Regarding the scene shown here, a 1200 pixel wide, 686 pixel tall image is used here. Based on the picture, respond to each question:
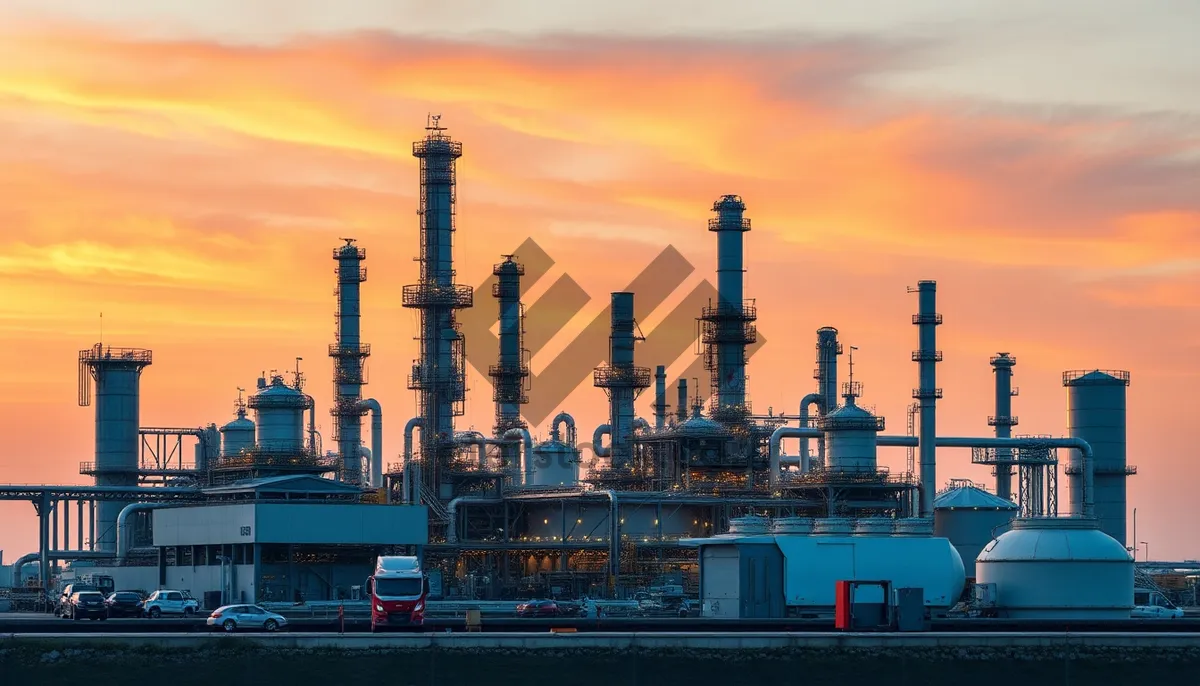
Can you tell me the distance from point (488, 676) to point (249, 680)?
25.1 ft

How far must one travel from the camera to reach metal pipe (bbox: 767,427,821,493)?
124375 mm

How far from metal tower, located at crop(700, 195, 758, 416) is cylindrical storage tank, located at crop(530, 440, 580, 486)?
1933 cm

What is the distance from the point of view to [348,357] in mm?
142000

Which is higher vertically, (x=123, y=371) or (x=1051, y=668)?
(x=123, y=371)

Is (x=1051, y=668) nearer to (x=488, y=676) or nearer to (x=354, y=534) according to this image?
(x=488, y=676)

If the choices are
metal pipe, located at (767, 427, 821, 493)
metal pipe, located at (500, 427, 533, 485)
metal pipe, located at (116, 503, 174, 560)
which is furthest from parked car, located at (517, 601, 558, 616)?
metal pipe, located at (500, 427, 533, 485)

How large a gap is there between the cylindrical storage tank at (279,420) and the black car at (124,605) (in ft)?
106

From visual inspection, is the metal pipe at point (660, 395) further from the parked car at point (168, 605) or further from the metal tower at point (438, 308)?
the parked car at point (168, 605)

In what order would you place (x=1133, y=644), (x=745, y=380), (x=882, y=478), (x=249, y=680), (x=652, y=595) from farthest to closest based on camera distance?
1. (x=745, y=380)
2. (x=882, y=478)
3. (x=652, y=595)
4. (x=1133, y=644)
5. (x=249, y=680)

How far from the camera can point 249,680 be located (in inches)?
2335

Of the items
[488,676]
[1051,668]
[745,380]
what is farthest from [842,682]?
[745,380]

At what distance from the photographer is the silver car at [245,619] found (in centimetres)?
7375

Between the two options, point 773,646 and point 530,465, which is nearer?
point 773,646

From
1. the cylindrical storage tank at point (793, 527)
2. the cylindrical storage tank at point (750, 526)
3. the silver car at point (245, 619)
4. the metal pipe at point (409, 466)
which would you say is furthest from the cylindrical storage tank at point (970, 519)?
the silver car at point (245, 619)
